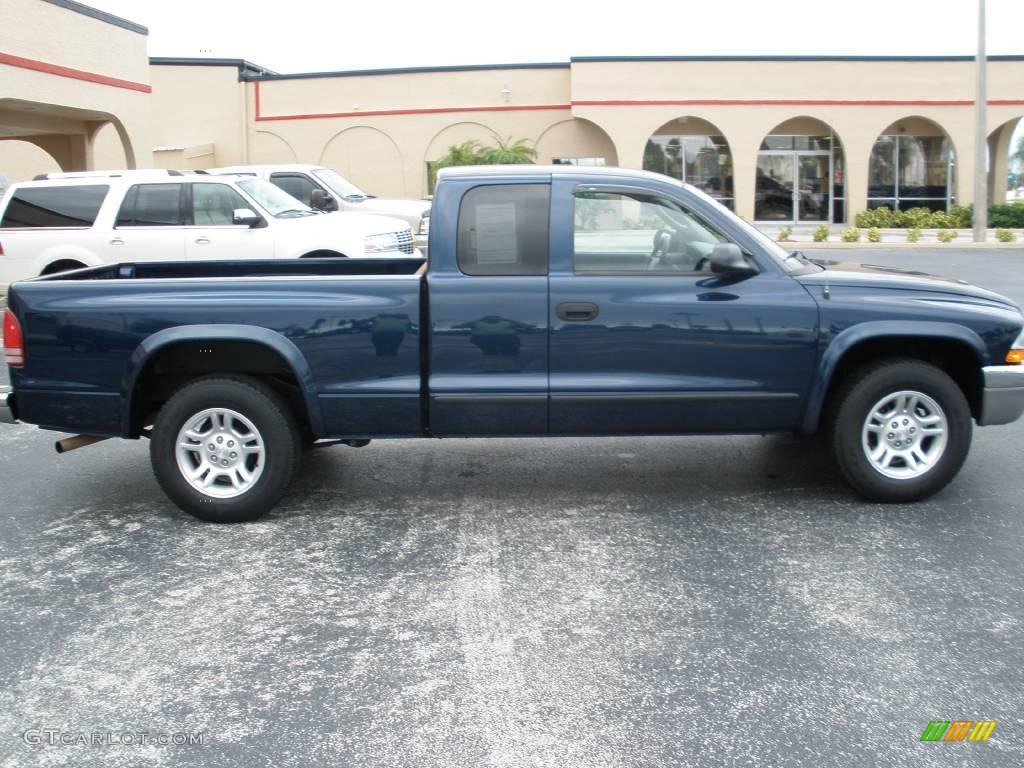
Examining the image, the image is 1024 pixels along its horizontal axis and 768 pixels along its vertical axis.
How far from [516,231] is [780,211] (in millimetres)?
31468

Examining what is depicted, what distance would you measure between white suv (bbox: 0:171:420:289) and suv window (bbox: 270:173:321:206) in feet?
15.2

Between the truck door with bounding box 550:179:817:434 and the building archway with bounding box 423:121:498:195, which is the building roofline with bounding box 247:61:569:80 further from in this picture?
the truck door with bounding box 550:179:817:434

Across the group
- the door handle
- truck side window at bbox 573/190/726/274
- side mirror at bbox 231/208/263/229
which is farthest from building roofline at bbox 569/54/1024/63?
the door handle

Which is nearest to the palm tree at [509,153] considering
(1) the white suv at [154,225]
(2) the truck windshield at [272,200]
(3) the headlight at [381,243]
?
(2) the truck windshield at [272,200]

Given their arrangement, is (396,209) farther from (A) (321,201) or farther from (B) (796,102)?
(B) (796,102)

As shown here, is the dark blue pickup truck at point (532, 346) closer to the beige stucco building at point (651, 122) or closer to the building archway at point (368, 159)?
the beige stucco building at point (651, 122)

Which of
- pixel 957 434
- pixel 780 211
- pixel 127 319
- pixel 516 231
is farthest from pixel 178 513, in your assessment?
pixel 780 211

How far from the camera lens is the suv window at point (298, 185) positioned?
62.0ft

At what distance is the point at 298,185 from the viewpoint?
18969mm

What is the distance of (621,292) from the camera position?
638 centimetres

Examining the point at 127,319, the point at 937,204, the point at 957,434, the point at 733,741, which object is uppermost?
the point at 937,204

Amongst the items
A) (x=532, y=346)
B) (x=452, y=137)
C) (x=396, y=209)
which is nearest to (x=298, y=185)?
(x=396, y=209)

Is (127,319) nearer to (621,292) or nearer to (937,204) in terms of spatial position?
(621,292)

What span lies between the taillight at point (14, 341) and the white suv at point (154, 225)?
7062 mm
